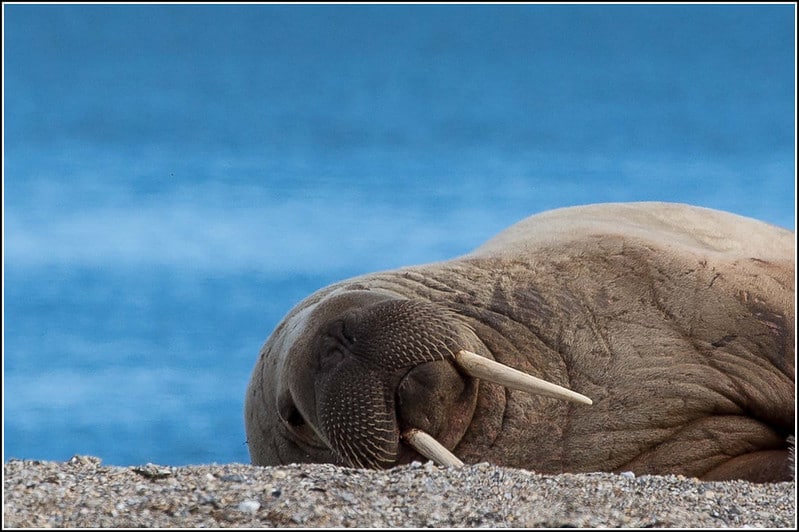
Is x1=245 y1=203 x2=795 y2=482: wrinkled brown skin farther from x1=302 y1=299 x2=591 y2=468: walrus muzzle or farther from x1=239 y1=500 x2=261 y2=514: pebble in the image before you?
x1=239 y1=500 x2=261 y2=514: pebble

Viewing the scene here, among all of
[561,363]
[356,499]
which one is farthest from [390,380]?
[356,499]

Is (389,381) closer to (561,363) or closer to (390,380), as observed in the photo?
(390,380)

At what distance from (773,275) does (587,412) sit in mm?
1130

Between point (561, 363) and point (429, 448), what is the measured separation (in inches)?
32.0

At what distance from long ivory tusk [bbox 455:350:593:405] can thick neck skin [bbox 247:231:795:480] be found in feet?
0.41

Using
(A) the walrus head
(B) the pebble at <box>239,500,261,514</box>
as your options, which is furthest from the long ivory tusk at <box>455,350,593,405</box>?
(B) the pebble at <box>239,500,261,514</box>

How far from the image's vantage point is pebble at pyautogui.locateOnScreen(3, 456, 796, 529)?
4043mm

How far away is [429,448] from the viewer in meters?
5.61

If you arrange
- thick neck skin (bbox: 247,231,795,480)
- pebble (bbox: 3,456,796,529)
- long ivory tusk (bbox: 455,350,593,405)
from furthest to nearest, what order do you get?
thick neck skin (bbox: 247,231,795,480), long ivory tusk (bbox: 455,350,593,405), pebble (bbox: 3,456,796,529)

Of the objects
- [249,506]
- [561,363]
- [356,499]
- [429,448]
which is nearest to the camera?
[249,506]

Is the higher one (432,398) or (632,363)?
(632,363)

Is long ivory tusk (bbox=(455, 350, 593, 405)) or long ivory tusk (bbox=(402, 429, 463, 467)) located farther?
long ivory tusk (bbox=(455, 350, 593, 405))

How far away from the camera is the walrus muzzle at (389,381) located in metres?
5.71

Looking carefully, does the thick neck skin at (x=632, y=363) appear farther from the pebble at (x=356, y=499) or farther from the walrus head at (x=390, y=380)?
the pebble at (x=356, y=499)
